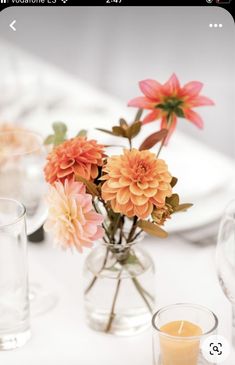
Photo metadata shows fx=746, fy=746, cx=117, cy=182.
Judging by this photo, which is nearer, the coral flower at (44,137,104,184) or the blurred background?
the coral flower at (44,137,104,184)

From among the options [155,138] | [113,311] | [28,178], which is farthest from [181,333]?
[28,178]

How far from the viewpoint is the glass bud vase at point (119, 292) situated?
1045mm

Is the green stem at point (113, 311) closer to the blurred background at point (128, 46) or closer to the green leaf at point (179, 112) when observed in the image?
the green leaf at point (179, 112)

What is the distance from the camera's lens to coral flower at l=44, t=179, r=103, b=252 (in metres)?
0.91

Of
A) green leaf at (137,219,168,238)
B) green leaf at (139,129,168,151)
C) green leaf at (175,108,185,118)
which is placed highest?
green leaf at (175,108,185,118)

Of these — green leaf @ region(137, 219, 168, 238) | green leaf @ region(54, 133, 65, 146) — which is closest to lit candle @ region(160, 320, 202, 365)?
green leaf @ region(137, 219, 168, 238)

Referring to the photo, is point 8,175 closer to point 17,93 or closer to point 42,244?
point 42,244

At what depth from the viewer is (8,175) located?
1175mm

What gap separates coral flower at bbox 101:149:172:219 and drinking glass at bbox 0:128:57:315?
230 mm

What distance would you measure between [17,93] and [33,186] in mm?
647

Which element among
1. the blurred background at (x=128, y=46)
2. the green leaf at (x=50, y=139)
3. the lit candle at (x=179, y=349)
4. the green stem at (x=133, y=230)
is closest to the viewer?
the lit candle at (x=179, y=349)

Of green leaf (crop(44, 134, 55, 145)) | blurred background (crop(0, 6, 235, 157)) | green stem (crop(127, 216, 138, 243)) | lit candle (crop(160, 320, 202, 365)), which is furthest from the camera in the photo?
blurred background (crop(0, 6, 235, 157))

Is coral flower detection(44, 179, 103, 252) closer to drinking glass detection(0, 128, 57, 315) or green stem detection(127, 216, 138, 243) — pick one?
green stem detection(127, 216, 138, 243)

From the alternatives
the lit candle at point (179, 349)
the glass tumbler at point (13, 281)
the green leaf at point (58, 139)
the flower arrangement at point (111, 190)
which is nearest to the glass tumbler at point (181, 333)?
the lit candle at point (179, 349)
